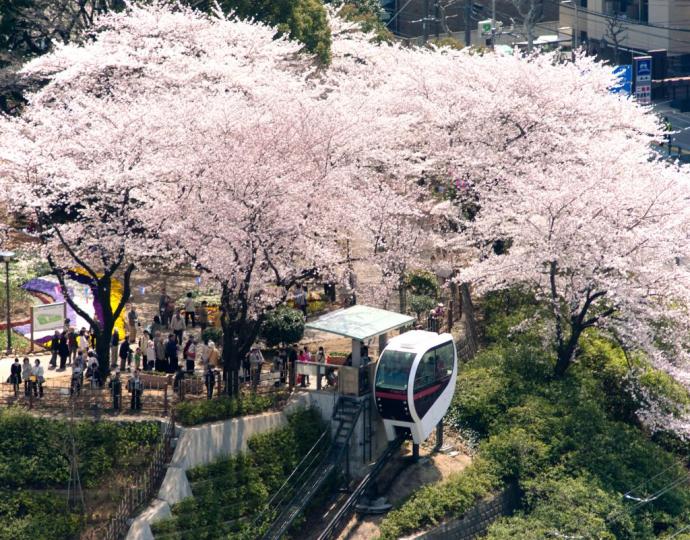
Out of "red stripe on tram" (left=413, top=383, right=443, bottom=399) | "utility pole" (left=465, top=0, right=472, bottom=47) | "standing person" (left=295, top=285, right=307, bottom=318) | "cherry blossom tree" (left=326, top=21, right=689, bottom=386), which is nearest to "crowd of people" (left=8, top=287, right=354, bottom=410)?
"red stripe on tram" (left=413, top=383, right=443, bottom=399)

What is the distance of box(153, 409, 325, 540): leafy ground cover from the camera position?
32469mm

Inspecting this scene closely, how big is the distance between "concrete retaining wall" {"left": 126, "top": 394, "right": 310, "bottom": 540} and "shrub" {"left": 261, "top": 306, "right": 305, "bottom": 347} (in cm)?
386

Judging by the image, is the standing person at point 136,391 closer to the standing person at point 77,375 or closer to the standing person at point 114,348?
the standing person at point 77,375

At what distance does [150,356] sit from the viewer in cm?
3716

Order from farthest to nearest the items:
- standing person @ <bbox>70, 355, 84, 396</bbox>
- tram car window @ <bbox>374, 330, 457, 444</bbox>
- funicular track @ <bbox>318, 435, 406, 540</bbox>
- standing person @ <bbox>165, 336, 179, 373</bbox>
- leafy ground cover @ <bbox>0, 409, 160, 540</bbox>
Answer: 1. standing person @ <bbox>165, 336, 179, 373</bbox>
2. tram car window @ <bbox>374, 330, 457, 444</bbox>
3. standing person @ <bbox>70, 355, 84, 396</bbox>
4. funicular track @ <bbox>318, 435, 406, 540</bbox>
5. leafy ground cover @ <bbox>0, 409, 160, 540</bbox>

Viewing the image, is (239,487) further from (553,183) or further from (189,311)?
(553,183)

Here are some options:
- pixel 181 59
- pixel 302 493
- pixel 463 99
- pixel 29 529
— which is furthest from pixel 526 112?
pixel 29 529

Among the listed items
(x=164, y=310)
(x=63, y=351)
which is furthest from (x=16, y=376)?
(x=164, y=310)

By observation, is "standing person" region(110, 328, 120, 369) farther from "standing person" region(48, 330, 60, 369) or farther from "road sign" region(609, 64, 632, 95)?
"road sign" region(609, 64, 632, 95)

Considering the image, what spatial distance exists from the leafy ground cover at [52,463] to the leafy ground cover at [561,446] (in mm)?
7021

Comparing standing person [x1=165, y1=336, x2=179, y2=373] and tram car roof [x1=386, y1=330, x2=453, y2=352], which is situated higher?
tram car roof [x1=386, y1=330, x2=453, y2=352]

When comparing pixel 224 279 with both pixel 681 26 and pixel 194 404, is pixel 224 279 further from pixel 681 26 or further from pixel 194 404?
pixel 681 26

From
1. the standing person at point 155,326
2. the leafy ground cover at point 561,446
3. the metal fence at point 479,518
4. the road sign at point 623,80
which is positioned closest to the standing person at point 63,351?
the standing person at point 155,326

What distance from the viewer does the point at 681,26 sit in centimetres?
9131
